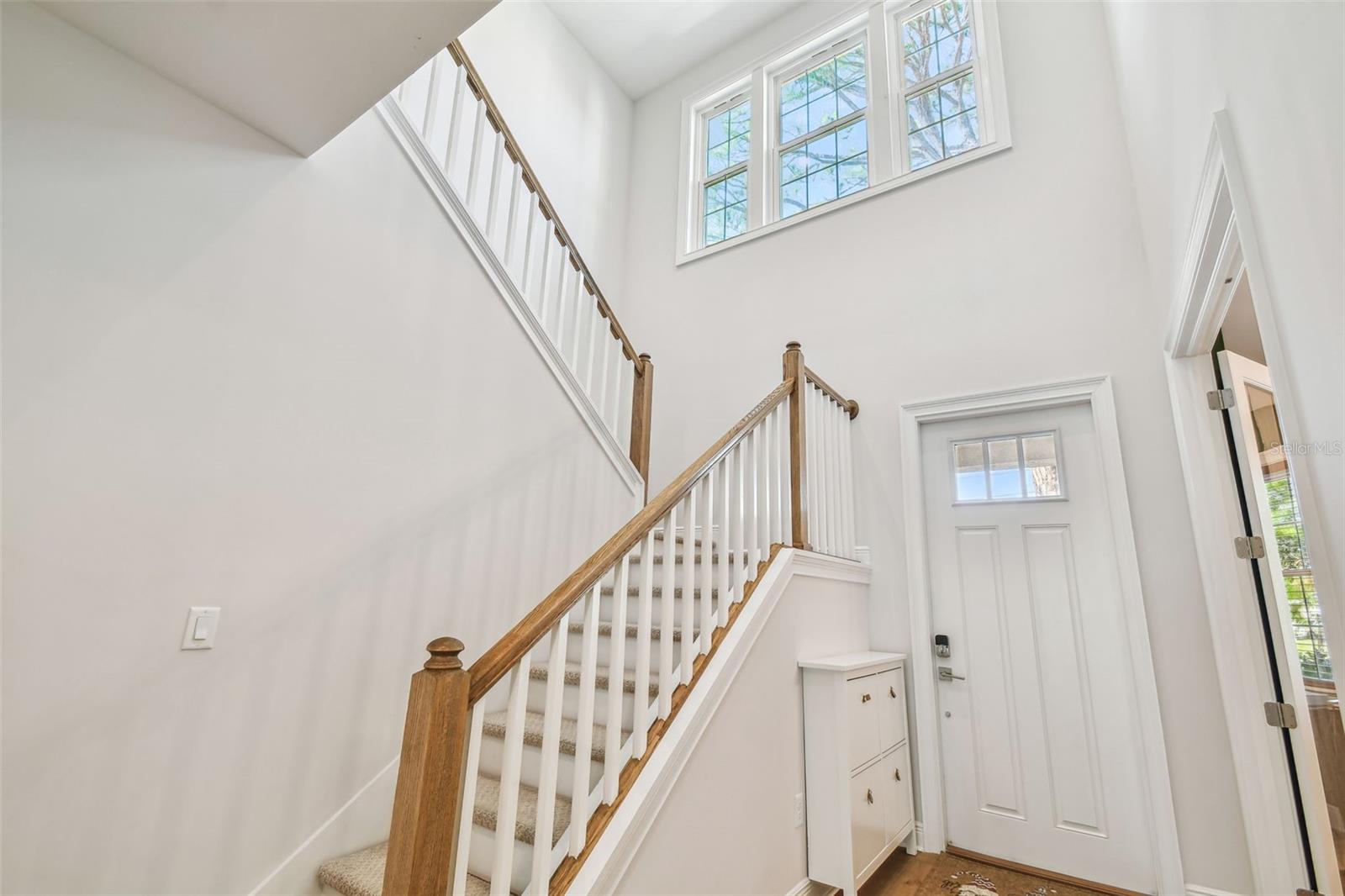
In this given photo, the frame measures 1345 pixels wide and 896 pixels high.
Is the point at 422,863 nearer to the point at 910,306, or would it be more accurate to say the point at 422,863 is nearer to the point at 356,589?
the point at 356,589

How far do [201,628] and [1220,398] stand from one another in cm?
372

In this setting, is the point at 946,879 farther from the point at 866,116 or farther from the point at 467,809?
the point at 866,116

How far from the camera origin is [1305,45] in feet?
3.52

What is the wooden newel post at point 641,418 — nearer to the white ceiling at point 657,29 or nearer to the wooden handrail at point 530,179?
the wooden handrail at point 530,179

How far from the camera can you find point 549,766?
1.45 meters

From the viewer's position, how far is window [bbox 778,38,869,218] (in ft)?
13.7

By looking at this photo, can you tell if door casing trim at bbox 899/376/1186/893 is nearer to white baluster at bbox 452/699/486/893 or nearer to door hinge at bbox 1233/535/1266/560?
door hinge at bbox 1233/535/1266/560

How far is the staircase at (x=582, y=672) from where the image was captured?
4.12 feet

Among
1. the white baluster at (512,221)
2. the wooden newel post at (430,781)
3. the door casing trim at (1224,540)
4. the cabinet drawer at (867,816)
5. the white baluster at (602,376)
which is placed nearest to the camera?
the wooden newel post at (430,781)

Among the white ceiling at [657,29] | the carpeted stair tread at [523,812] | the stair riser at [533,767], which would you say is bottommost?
the carpeted stair tread at [523,812]

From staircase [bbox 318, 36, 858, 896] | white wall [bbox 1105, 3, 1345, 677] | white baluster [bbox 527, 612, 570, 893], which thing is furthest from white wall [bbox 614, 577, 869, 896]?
white wall [bbox 1105, 3, 1345, 677]

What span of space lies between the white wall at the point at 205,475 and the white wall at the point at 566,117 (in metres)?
2.05

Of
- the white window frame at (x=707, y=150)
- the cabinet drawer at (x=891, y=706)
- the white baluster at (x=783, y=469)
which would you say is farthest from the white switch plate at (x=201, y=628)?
the white window frame at (x=707, y=150)

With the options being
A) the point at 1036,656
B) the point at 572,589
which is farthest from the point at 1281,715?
the point at 572,589
